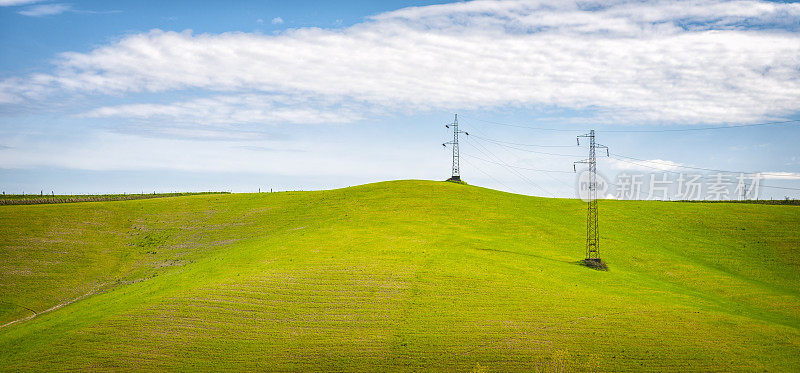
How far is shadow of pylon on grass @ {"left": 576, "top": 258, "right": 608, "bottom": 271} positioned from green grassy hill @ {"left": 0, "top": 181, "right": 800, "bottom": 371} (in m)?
2.60

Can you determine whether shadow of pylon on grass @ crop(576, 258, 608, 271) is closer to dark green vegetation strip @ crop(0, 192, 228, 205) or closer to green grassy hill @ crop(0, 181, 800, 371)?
green grassy hill @ crop(0, 181, 800, 371)

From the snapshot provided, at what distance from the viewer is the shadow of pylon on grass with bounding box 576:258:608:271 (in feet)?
203

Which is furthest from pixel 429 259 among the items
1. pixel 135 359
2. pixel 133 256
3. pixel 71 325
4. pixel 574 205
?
pixel 574 205

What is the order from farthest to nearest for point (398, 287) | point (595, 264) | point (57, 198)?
point (57, 198) → point (595, 264) → point (398, 287)

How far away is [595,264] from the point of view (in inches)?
2446

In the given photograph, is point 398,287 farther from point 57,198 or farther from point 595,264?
point 57,198

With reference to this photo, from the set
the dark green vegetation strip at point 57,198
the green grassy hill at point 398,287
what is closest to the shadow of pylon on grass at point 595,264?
the green grassy hill at point 398,287

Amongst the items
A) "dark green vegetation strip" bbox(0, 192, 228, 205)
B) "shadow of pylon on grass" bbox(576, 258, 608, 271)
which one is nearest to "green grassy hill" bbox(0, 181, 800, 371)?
"shadow of pylon on grass" bbox(576, 258, 608, 271)

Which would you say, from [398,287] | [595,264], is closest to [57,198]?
[398,287]

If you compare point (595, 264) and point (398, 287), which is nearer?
point (398, 287)

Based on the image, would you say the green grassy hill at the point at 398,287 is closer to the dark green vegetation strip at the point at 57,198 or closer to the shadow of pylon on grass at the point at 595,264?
the shadow of pylon on grass at the point at 595,264

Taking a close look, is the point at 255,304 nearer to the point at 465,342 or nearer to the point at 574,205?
the point at 465,342

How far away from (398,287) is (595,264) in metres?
26.4

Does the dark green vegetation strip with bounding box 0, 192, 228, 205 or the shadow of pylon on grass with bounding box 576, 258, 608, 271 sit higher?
the dark green vegetation strip with bounding box 0, 192, 228, 205
